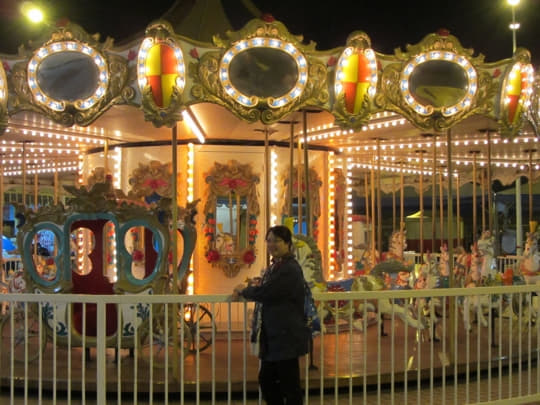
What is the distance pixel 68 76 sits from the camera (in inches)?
213

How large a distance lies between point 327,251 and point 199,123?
9.45ft

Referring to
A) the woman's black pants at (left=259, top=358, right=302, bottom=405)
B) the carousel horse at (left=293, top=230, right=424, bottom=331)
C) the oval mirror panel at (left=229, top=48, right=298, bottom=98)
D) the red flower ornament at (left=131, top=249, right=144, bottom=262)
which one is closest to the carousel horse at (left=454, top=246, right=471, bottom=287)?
the carousel horse at (left=293, top=230, right=424, bottom=331)

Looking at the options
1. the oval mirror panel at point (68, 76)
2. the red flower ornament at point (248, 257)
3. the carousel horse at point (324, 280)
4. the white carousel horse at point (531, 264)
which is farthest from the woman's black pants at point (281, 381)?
the white carousel horse at point (531, 264)

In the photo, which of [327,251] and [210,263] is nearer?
[210,263]

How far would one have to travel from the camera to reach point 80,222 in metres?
6.24

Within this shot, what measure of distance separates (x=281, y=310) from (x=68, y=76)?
275 centimetres

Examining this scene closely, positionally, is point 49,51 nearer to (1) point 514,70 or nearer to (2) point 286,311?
(2) point 286,311

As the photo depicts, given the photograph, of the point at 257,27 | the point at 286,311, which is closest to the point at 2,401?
the point at 286,311

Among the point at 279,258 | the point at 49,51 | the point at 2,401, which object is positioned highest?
the point at 49,51

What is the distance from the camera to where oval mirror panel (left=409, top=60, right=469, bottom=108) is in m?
5.70

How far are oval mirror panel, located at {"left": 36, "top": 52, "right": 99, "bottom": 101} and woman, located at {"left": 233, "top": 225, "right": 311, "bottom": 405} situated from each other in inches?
88.7

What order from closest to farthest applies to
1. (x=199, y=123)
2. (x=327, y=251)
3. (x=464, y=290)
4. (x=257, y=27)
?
1. (x=464, y=290)
2. (x=257, y=27)
3. (x=199, y=123)
4. (x=327, y=251)

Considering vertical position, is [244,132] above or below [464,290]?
above

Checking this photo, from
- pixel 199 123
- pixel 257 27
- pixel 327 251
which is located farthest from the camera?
pixel 327 251
